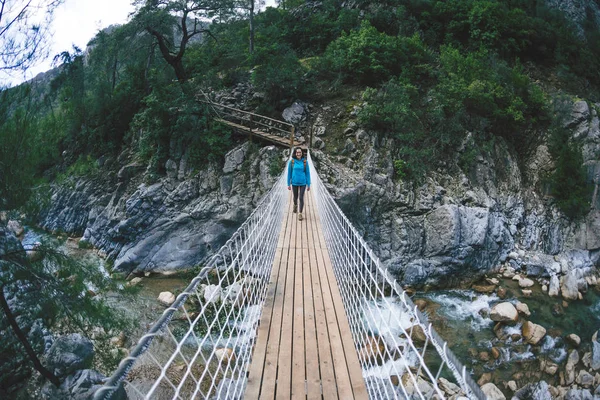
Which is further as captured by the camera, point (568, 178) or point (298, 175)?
point (568, 178)

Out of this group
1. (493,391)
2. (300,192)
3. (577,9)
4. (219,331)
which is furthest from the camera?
(577,9)

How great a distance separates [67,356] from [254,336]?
3994mm

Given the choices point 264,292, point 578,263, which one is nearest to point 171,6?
point 264,292

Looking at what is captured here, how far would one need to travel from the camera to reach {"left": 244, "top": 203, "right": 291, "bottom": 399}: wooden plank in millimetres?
1717

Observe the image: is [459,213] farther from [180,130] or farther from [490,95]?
[180,130]

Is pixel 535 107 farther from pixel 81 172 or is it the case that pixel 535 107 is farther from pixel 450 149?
pixel 81 172

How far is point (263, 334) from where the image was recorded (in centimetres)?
218

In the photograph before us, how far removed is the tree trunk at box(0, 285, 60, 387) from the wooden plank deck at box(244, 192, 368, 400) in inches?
132

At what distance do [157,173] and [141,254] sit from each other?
2.53 metres

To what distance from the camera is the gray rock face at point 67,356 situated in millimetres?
4633

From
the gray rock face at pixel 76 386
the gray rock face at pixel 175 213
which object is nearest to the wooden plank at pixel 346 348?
the gray rock face at pixel 76 386

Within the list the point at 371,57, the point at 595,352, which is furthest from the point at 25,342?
the point at 371,57

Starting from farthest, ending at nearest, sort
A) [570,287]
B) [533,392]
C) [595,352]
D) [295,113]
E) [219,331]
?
[295,113], [570,287], [595,352], [219,331], [533,392]

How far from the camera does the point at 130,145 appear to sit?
11320 millimetres
